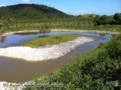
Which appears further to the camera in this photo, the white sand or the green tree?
the green tree

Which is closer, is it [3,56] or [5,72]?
[5,72]

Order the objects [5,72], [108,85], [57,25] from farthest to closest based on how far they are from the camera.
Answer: [57,25] → [5,72] → [108,85]

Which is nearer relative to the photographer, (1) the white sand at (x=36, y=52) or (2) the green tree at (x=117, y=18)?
(1) the white sand at (x=36, y=52)

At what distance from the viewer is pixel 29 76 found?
1417 inches

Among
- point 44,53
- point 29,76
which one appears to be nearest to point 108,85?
point 29,76

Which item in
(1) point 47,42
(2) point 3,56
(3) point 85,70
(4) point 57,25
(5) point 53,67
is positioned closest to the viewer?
(3) point 85,70

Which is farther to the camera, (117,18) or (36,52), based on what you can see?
(117,18)

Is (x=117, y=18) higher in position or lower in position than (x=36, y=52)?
higher

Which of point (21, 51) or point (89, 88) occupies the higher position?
point (89, 88)

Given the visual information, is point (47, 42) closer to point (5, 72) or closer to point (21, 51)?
point (21, 51)

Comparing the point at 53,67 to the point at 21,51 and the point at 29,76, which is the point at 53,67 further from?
the point at 21,51

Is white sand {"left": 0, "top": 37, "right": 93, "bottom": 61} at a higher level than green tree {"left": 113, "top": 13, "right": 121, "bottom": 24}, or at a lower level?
lower

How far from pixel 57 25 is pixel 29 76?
297 ft

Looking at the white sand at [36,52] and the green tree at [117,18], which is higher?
the green tree at [117,18]
